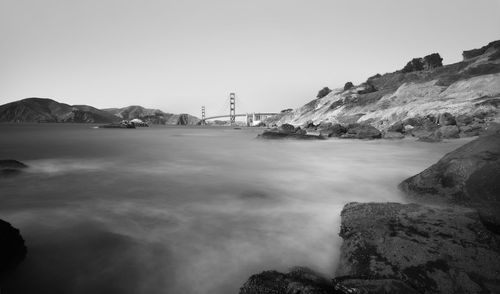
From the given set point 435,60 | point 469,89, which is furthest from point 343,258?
point 435,60

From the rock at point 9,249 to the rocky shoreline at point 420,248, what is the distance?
2.64m

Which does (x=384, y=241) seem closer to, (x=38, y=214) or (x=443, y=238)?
(x=443, y=238)

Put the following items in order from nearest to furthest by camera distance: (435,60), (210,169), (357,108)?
(210,169) → (357,108) → (435,60)

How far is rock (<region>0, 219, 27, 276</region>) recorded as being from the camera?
2.95 m

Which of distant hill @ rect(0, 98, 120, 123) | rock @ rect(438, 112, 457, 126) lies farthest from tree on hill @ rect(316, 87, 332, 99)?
distant hill @ rect(0, 98, 120, 123)

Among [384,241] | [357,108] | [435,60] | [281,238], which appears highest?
[435,60]

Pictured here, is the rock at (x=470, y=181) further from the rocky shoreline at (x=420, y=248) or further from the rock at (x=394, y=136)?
the rock at (x=394, y=136)

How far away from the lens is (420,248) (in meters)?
2.85

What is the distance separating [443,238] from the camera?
3.02m

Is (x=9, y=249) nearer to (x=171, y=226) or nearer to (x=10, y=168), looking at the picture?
(x=171, y=226)

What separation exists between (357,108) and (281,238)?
175 feet

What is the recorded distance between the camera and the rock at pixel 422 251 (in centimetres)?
245

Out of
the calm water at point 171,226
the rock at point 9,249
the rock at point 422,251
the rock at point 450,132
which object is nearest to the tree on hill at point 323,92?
the rock at point 450,132

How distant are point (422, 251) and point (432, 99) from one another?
42.6 m
